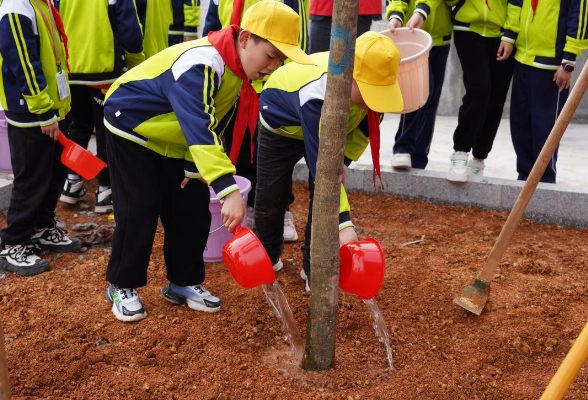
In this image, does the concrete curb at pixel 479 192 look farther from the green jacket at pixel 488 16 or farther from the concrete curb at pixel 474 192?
the green jacket at pixel 488 16

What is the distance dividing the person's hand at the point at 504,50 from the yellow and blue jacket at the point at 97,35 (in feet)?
7.94

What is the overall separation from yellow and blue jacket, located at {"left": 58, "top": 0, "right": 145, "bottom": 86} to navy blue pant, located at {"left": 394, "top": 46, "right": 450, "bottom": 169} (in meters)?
2.01

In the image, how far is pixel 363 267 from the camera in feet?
8.13

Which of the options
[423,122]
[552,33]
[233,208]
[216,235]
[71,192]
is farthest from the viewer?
[423,122]

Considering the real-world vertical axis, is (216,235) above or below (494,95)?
below

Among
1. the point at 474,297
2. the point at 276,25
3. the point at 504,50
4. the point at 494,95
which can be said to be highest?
the point at 276,25

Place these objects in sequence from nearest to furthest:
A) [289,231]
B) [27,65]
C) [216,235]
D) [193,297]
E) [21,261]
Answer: [193,297]
[27,65]
[21,261]
[216,235]
[289,231]

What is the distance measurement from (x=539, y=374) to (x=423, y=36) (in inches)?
88.8

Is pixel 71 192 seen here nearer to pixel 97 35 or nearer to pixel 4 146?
pixel 4 146

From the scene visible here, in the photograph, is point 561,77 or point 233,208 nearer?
point 233,208

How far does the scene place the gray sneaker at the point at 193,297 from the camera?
3.17 meters

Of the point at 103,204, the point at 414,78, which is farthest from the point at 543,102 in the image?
the point at 103,204

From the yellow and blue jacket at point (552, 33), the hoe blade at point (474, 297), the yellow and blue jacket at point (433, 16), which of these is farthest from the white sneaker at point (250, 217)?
the yellow and blue jacket at point (552, 33)

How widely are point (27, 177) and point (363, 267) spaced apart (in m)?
2.06
